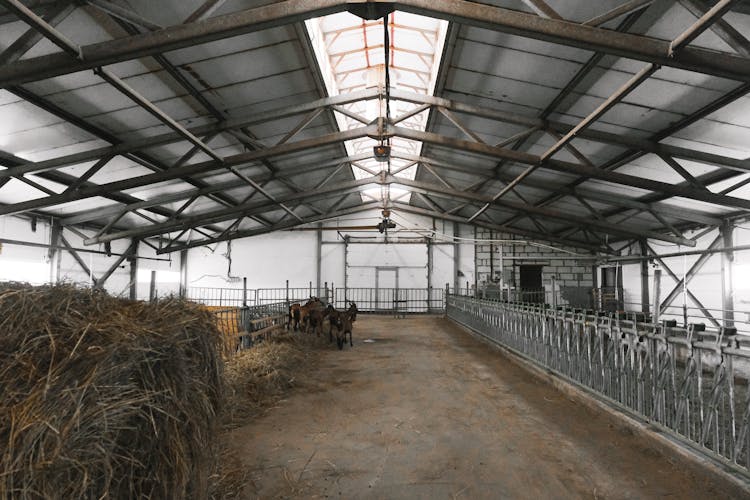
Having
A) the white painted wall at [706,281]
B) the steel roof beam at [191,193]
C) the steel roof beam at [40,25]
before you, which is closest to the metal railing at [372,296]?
the steel roof beam at [191,193]

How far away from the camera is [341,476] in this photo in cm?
304

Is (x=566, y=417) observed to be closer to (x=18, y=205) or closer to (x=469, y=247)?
(x=18, y=205)

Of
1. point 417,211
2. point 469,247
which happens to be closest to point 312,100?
point 417,211

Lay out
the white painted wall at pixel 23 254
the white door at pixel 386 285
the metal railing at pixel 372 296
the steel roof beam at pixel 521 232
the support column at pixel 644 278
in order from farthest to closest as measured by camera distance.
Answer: the white door at pixel 386 285 < the metal railing at pixel 372 296 < the steel roof beam at pixel 521 232 < the support column at pixel 644 278 < the white painted wall at pixel 23 254

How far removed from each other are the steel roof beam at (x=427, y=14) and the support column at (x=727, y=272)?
9.28 meters

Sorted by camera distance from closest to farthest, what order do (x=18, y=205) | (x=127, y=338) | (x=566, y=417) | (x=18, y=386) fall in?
(x=18, y=386), (x=127, y=338), (x=566, y=417), (x=18, y=205)

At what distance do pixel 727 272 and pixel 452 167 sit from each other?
8.33m

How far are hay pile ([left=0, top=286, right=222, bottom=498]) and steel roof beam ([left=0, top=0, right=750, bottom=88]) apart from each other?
3396 millimetres

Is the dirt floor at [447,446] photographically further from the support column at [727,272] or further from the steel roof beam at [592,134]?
the support column at [727,272]

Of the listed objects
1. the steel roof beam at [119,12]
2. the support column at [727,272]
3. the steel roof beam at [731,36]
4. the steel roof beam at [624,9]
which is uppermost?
the steel roof beam at [119,12]

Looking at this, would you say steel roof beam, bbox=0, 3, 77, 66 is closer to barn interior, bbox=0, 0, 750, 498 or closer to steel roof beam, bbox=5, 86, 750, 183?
barn interior, bbox=0, 0, 750, 498

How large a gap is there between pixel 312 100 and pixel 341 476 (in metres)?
6.94

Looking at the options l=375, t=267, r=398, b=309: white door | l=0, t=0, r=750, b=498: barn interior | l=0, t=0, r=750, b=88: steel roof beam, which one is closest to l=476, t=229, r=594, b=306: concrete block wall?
l=375, t=267, r=398, b=309: white door

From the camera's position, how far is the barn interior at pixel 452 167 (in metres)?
3.29
